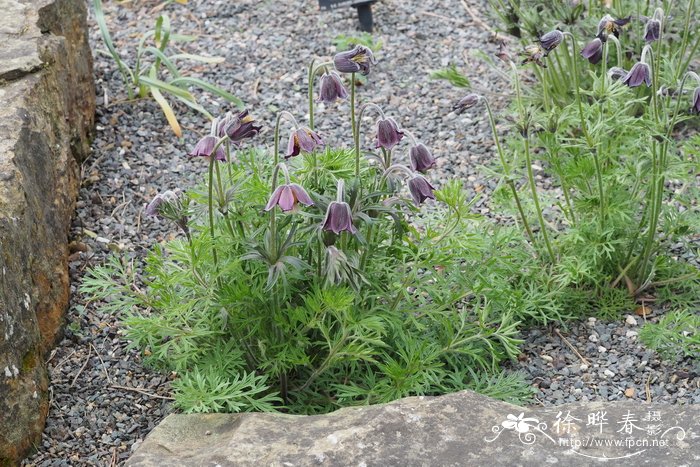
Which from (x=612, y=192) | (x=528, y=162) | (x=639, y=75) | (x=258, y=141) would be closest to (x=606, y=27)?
(x=639, y=75)

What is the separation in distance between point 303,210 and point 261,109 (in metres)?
2.28

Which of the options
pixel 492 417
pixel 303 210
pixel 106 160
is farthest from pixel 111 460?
pixel 106 160

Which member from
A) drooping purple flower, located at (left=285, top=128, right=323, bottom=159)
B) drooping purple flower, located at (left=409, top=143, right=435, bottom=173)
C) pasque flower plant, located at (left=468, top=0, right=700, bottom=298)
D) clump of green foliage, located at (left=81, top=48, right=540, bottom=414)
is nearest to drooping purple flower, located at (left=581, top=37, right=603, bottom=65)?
pasque flower plant, located at (left=468, top=0, right=700, bottom=298)

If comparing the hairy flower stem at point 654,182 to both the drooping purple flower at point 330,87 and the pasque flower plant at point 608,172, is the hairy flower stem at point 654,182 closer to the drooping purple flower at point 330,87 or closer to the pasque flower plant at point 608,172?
the pasque flower plant at point 608,172

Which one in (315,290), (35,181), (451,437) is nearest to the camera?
(451,437)

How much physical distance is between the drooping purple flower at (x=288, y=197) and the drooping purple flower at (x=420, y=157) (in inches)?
17.5

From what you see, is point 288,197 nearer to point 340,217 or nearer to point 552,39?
Result: point 340,217

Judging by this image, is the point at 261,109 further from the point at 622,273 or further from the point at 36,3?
the point at 622,273

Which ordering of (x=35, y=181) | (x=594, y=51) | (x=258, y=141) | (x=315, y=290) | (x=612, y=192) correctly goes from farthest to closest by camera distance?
(x=258, y=141) < (x=612, y=192) < (x=35, y=181) < (x=594, y=51) < (x=315, y=290)

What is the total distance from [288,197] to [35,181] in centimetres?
141

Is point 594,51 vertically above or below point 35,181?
above

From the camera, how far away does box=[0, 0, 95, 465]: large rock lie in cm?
314

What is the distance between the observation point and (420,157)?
301 cm

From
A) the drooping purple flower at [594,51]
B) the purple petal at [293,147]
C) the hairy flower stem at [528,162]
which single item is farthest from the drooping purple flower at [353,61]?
the drooping purple flower at [594,51]
